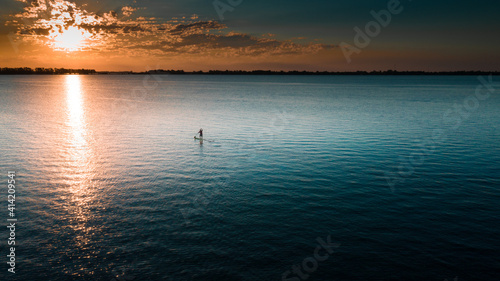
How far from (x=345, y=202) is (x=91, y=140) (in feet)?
157

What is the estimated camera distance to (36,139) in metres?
55.2

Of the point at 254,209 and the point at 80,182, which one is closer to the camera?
the point at 254,209

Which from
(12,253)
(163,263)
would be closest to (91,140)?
(12,253)

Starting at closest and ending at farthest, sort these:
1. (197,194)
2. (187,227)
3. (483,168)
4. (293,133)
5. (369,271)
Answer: (369,271) → (187,227) → (197,194) → (483,168) → (293,133)

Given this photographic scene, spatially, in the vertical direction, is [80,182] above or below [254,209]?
below

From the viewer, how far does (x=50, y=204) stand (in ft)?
88.6

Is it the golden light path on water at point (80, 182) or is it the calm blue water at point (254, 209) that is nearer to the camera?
the calm blue water at point (254, 209)

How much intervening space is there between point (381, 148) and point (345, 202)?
25042 mm

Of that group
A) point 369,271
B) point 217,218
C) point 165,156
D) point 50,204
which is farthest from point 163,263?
point 165,156

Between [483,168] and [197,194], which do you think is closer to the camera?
[197,194]

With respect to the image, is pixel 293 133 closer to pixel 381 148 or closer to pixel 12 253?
pixel 381 148

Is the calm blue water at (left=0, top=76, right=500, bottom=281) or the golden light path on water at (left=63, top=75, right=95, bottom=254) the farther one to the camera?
the golden light path on water at (left=63, top=75, right=95, bottom=254)

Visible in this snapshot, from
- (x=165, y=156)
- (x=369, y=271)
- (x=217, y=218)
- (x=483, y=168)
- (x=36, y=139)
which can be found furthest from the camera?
(x=36, y=139)

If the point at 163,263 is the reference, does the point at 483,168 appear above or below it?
above
